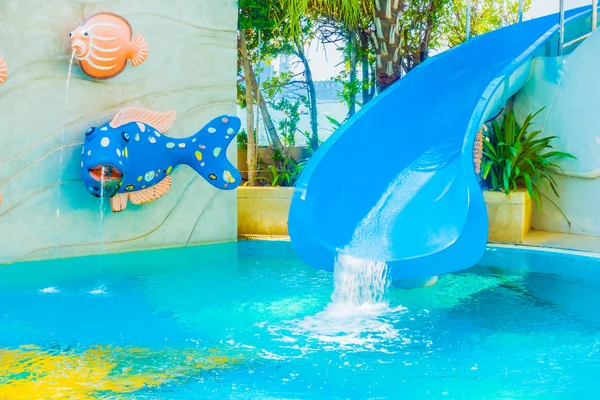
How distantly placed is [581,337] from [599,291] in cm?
110

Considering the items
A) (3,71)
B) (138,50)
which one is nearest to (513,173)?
(138,50)

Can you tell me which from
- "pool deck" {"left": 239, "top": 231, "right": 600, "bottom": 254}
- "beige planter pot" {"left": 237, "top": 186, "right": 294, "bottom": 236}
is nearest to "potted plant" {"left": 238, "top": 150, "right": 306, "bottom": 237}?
"beige planter pot" {"left": 237, "top": 186, "right": 294, "bottom": 236}

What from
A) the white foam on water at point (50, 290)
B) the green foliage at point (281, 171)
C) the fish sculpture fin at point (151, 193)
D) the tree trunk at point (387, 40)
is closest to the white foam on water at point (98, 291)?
the white foam on water at point (50, 290)

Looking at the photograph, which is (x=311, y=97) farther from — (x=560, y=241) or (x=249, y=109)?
(x=560, y=241)

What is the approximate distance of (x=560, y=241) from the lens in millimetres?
6441

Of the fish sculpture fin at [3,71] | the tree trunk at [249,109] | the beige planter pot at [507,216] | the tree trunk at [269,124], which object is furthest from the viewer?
the tree trunk at [269,124]

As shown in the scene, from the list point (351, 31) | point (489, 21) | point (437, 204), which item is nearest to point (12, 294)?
point (437, 204)

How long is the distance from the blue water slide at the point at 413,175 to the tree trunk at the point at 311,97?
1511mm

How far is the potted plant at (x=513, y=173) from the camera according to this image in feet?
21.4

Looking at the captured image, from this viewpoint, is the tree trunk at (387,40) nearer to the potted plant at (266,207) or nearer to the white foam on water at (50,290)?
the potted plant at (266,207)

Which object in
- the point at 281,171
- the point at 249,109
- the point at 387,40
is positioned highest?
the point at 387,40

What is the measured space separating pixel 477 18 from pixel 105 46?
5.14 m

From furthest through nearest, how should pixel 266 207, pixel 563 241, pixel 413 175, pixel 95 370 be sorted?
pixel 266 207, pixel 563 241, pixel 413 175, pixel 95 370

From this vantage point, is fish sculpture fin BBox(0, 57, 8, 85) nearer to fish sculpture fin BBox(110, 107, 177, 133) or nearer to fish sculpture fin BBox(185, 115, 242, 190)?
fish sculpture fin BBox(110, 107, 177, 133)
